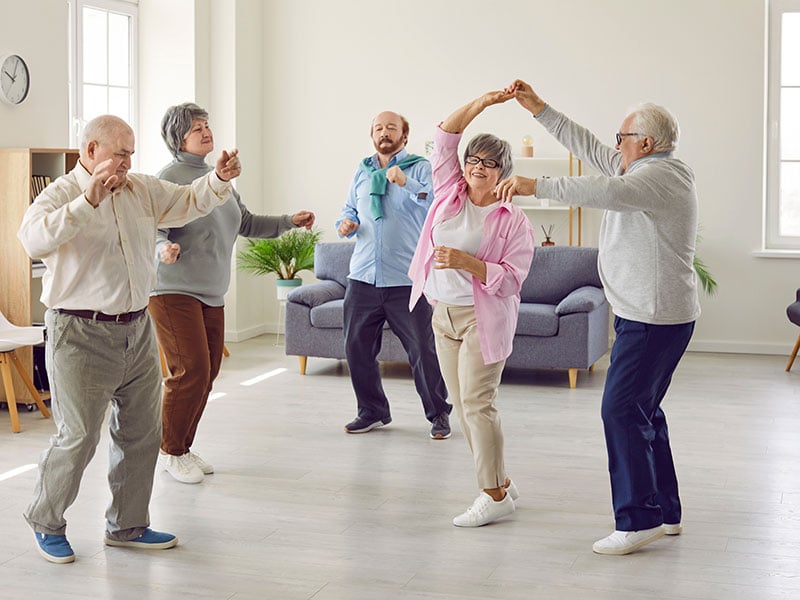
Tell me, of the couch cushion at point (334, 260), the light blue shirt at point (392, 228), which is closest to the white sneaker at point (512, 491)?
the light blue shirt at point (392, 228)

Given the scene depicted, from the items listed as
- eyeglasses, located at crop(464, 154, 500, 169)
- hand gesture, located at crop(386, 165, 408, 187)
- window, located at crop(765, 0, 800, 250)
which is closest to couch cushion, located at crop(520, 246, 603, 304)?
window, located at crop(765, 0, 800, 250)

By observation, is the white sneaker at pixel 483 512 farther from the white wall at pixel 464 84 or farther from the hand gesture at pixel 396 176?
the white wall at pixel 464 84

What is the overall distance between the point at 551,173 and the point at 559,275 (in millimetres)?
1208

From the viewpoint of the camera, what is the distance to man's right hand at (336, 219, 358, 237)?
5152 millimetres

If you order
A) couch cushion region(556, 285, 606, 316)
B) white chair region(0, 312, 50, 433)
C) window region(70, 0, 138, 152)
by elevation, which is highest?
window region(70, 0, 138, 152)

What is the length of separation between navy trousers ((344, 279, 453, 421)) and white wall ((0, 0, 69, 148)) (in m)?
2.22

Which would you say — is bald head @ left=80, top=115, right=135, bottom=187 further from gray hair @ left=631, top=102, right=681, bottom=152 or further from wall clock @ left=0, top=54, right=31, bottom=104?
wall clock @ left=0, top=54, right=31, bottom=104

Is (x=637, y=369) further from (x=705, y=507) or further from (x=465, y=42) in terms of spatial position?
(x=465, y=42)

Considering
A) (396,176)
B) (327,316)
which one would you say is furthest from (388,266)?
(327,316)

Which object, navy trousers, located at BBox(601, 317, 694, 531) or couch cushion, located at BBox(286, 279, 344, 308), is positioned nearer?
navy trousers, located at BBox(601, 317, 694, 531)

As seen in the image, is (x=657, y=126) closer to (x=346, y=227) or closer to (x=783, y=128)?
(x=346, y=227)

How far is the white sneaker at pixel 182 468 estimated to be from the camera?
444 centimetres

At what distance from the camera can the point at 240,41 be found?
8344 millimetres

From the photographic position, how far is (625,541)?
142 inches
